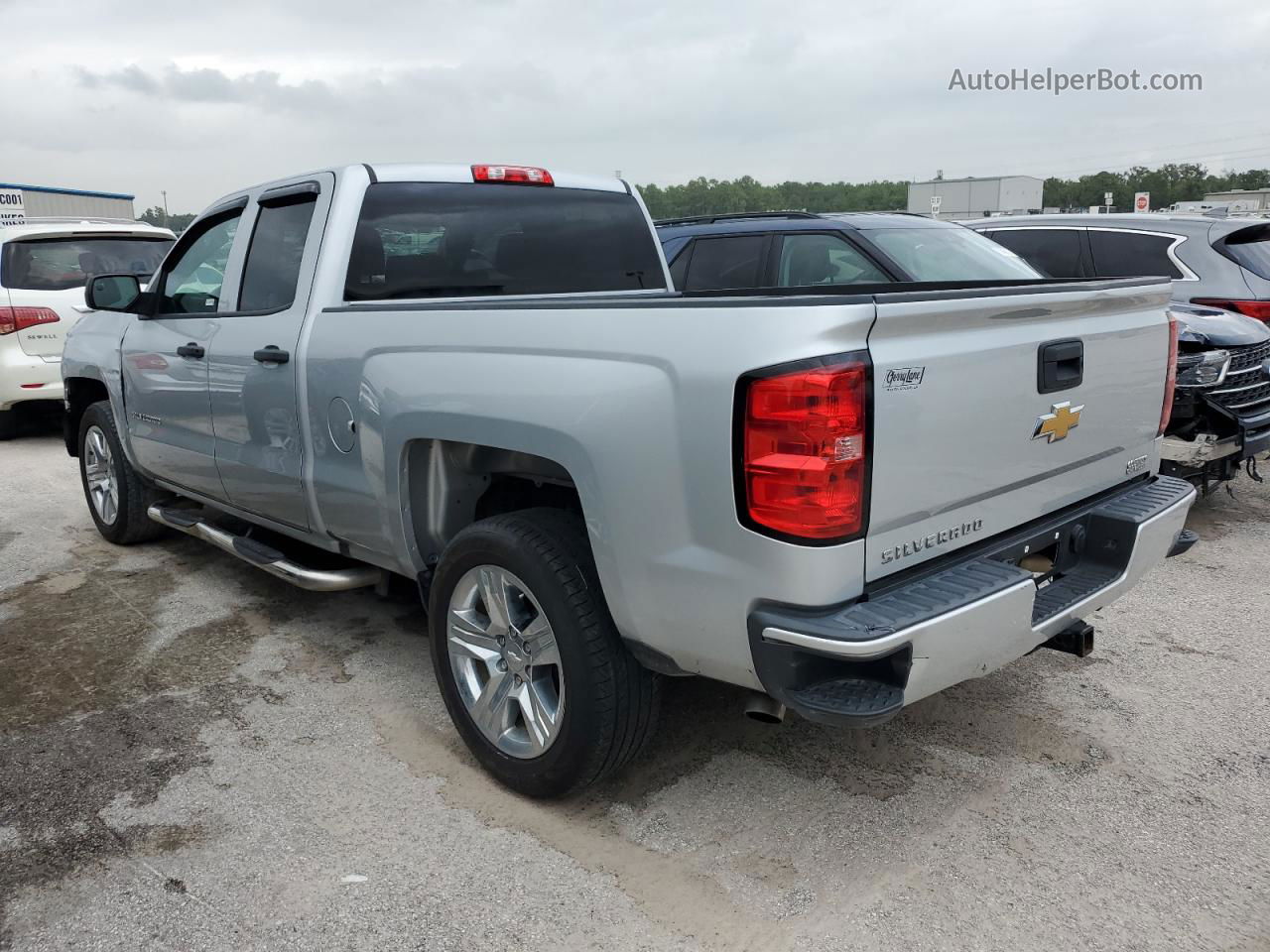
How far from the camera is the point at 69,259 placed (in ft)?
29.9

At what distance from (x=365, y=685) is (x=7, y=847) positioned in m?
1.31

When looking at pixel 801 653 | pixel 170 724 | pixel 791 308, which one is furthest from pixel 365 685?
pixel 791 308

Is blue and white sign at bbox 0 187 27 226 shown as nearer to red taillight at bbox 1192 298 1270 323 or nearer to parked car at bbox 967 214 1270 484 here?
parked car at bbox 967 214 1270 484

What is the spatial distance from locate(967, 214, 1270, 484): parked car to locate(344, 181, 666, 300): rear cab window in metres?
3.21

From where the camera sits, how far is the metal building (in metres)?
22.8

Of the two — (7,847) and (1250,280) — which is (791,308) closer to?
(7,847)

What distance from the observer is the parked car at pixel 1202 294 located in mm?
5574

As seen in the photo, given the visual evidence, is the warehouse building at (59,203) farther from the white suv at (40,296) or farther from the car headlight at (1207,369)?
the car headlight at (1207,369)

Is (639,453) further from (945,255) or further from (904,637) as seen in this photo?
(945,255)

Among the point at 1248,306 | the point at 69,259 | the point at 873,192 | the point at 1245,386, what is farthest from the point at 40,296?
the point at 873,192

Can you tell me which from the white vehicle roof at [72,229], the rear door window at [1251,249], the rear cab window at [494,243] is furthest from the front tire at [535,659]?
the white vehicle roof at [72,229]

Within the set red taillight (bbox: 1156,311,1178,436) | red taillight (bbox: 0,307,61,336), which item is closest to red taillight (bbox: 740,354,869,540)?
red taillight (bbox: 1156,311,1178,436)

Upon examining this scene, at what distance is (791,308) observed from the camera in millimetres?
2213

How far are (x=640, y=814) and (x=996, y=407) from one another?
154cm
